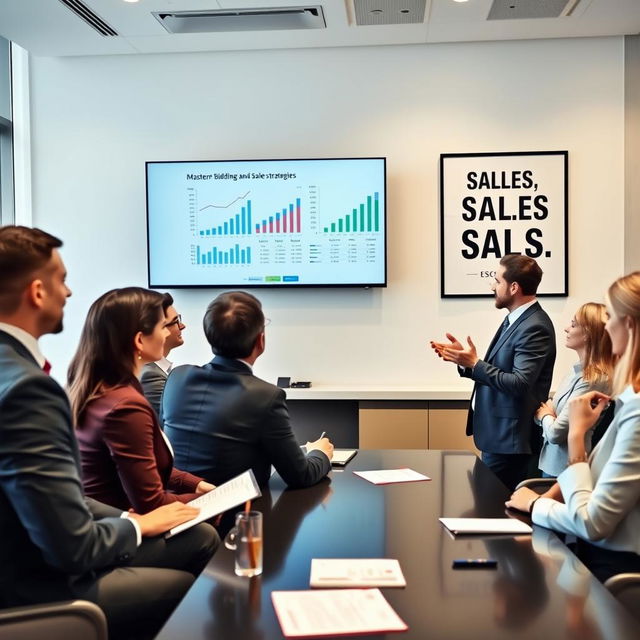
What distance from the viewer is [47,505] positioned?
4.57ft

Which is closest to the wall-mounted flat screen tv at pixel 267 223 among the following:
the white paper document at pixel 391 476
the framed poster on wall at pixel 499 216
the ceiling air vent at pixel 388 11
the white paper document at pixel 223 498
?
the framed poster on wall at pixel 499 216

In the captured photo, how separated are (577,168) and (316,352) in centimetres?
207

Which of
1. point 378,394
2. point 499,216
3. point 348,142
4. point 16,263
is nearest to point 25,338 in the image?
point 16,263

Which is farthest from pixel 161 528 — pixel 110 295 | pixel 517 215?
pixel 517 215

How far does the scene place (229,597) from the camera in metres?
1.39

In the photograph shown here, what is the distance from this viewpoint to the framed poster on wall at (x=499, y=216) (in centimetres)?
454

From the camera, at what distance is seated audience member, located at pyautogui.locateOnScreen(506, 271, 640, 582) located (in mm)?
1666

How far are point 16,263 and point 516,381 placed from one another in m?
2.30

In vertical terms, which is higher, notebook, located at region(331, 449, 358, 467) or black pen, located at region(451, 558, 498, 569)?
black pen, located at region(451, 558, 498, 569)

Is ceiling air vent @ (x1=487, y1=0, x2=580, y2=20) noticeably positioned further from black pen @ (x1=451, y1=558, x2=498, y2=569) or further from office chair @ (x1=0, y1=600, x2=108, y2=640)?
office chair @ (x1=0, y1=600, x2=108, y2=640)

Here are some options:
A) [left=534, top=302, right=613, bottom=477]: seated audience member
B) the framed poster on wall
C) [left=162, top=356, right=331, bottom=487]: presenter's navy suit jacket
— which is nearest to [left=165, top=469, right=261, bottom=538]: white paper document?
[left=162, top=356, right=331, bottom=487]: presenter's navy suit jacket

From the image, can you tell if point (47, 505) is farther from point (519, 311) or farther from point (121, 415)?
point (519, 311)

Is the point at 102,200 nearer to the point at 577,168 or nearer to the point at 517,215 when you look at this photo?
the point at 517,215

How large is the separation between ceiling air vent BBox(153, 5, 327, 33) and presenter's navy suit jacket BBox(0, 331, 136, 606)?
3246mm
